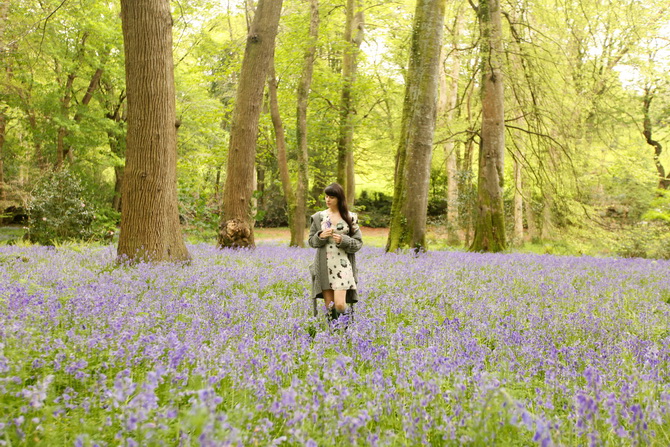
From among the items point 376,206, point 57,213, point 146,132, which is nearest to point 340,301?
point 146,132

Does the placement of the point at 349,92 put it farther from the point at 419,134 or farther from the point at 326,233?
the point at 326,233

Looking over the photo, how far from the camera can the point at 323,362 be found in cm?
299

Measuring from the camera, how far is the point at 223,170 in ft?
91.1

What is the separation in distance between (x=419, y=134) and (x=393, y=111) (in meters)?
15.8

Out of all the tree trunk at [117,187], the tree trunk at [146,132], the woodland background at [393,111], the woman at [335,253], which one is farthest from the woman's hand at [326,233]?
the tree trunk at [117,187]

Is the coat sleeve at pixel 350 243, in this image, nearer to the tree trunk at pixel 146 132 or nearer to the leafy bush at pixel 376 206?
the tree trunk at pixel 146 132

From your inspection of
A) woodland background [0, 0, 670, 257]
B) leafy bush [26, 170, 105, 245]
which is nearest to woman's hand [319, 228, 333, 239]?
woodland background [0, 0, 670, 257]

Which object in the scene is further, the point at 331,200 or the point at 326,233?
the point at 331,200

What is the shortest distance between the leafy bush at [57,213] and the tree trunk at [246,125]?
7.18 meters

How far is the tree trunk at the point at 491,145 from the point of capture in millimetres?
12953

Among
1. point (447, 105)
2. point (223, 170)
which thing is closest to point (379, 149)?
point (447, 105)

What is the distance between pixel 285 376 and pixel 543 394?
167cm

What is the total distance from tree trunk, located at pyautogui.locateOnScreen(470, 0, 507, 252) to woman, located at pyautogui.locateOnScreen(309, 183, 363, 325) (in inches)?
353

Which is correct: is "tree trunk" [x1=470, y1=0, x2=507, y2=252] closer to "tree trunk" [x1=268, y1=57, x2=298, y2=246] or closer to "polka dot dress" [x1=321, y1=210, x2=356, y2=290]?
"tree trunk" [x1=268, y1=57, x2=298, y2=246]
